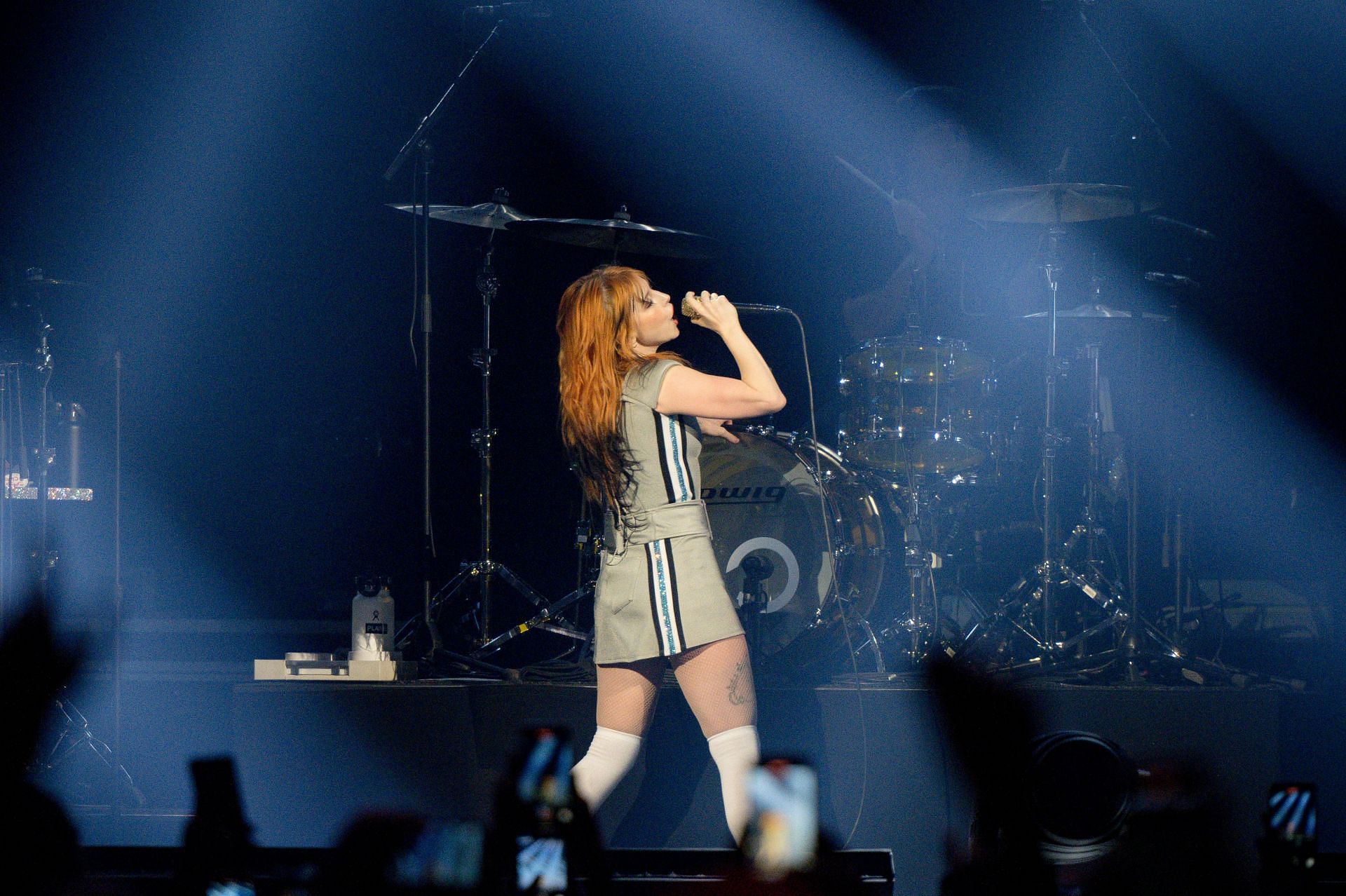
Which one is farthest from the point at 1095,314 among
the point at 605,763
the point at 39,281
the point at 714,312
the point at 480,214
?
the point at 39,281

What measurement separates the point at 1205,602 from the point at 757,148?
356cm

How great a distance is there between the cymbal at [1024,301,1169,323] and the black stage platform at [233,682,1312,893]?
2488 mm

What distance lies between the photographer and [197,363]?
7688 millimetres

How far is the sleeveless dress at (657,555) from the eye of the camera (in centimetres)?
348

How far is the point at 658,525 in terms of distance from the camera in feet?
11.7

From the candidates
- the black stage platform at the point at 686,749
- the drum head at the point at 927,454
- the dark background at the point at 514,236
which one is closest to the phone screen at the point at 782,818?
the black stage platform at the point at 686,749

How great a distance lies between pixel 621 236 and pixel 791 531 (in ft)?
4.97

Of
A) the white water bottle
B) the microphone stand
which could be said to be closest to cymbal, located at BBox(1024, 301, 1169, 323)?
the microphone stand

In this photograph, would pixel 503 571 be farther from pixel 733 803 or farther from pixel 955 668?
pixel 733 803

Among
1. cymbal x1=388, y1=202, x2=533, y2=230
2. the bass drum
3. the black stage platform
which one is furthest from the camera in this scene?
cymbal x1=388, y1=202, x2=533, y2=230

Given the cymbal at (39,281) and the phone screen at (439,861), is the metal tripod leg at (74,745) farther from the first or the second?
the phone screen at (439,861)

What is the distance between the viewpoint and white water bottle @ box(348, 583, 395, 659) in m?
5.20

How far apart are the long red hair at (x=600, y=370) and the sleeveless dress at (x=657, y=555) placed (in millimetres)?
39

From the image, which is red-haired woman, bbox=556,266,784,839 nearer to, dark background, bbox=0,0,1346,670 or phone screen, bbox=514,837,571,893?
phone screen, bbox=514,837,571,893
